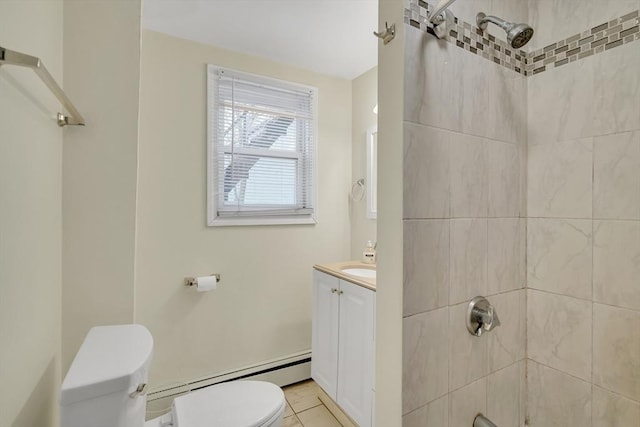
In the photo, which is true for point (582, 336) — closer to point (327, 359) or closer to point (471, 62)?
point (471, 62)

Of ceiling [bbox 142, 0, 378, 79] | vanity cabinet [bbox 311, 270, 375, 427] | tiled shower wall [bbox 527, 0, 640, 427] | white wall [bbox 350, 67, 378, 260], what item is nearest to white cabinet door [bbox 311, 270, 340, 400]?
vanity cabinet [bbox 311, 270, 375, 427]

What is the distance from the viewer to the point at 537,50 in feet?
3.64

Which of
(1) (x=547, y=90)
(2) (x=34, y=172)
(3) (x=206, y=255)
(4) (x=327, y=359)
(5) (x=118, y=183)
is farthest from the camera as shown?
(3) (x=206, y=255)

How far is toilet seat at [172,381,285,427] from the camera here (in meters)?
1.14

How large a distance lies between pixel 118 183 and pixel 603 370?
1922mm

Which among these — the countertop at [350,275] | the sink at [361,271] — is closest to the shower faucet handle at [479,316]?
the countertop at [350,275]

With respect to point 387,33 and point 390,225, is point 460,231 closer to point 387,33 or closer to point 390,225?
point 390,225

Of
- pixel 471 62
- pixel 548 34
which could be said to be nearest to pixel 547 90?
pixel 548 34

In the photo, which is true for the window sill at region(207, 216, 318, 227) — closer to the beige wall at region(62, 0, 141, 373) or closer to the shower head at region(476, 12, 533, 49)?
the beige wall at region(62, 0, 141, 373)

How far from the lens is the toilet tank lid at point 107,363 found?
2.48 feet

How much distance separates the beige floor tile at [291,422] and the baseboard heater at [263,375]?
32 centimetres

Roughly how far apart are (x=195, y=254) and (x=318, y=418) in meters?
1.29

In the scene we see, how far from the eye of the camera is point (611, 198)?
0.92m

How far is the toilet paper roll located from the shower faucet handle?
149 cm
